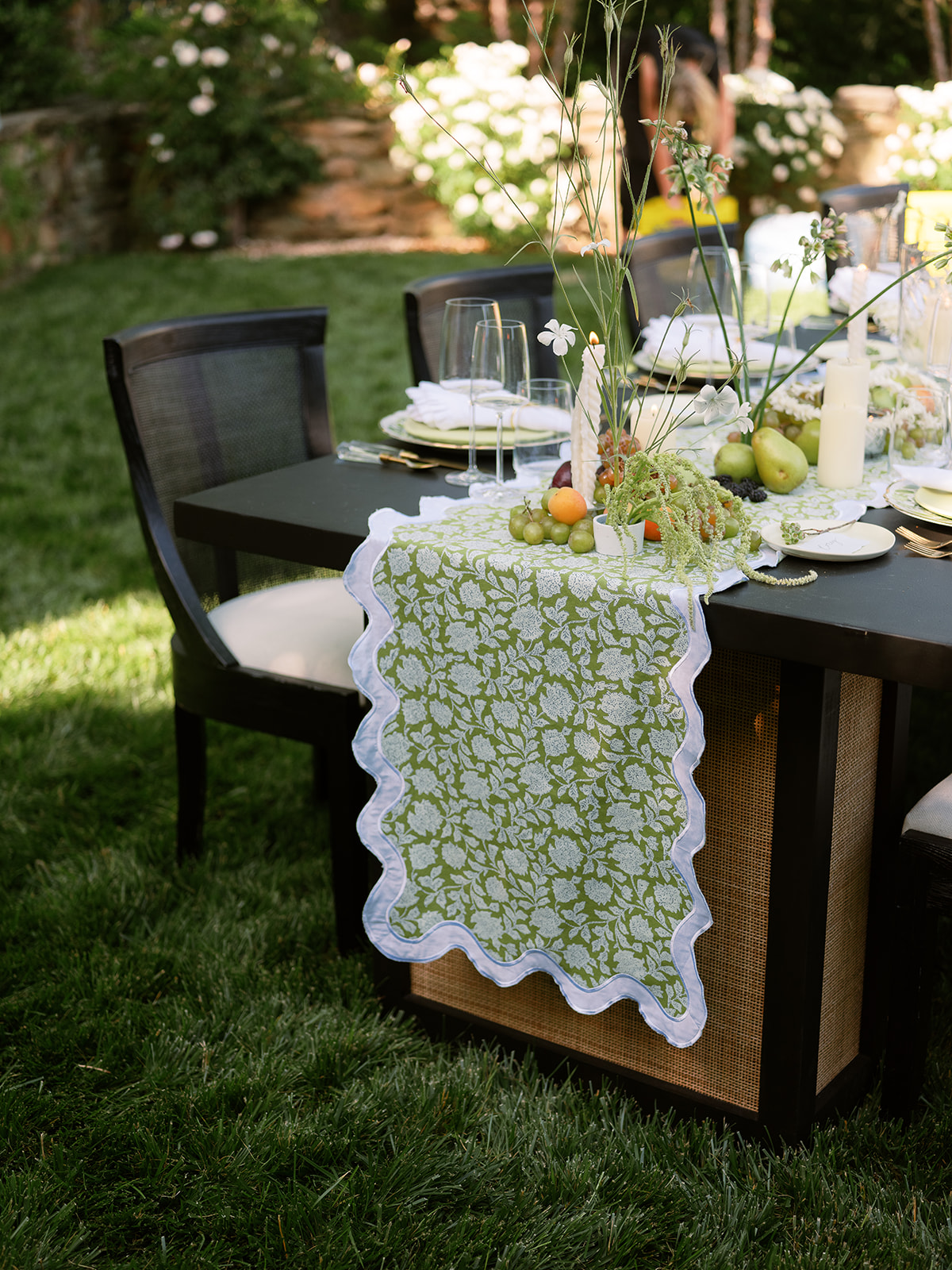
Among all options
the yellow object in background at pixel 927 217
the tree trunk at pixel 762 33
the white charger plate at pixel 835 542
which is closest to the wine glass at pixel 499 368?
the white charger plate at pixel 835 542

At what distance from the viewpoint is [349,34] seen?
45.1ft

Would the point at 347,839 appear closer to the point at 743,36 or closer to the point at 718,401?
the point at 718,401

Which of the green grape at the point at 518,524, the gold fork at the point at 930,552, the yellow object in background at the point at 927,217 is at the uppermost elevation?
the yellow object in background at the point at 927,217

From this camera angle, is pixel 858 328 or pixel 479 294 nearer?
pixel 858 328

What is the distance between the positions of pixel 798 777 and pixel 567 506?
45cm

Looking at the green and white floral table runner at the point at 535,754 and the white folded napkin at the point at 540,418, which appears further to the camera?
the white folded napkin at the point at 540,418

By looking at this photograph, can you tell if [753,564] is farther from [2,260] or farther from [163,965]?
[2,260]

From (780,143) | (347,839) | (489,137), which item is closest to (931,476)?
(347,839)

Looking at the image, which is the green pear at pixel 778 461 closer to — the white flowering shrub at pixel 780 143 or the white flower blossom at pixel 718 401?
the white flower blossom at pixel 718 401

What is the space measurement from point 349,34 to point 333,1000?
13671mm

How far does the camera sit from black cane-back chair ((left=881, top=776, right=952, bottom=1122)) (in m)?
1.63

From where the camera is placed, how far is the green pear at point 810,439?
6.47 ft

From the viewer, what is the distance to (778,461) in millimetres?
1831

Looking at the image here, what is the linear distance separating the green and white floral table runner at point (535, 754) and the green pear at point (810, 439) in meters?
0.15
